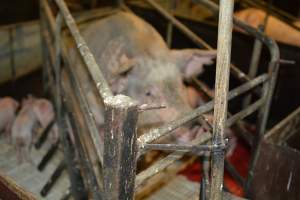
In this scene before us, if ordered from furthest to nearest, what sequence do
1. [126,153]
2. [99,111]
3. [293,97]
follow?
1. [293,97]
2. [99,111]
3. [126,153]

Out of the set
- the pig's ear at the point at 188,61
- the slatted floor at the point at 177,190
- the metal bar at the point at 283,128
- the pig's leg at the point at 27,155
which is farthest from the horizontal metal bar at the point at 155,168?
the pig's leg at the point at 27,155

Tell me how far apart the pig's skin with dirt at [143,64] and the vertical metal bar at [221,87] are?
1.26 meters

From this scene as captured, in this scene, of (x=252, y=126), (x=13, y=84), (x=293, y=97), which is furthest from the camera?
(x=13, y=84)

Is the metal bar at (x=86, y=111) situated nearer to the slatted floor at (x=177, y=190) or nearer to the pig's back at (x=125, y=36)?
the pig's back at (x=125, y=36)

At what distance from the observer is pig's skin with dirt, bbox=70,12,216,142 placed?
3.03 m

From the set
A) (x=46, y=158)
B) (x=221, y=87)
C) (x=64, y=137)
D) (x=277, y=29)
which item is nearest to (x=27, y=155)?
(x=46, y=158)

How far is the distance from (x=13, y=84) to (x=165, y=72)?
2.12 m

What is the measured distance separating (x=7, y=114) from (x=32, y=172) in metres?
0.63

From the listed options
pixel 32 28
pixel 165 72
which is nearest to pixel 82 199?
pixel 165 72

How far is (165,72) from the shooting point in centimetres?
326

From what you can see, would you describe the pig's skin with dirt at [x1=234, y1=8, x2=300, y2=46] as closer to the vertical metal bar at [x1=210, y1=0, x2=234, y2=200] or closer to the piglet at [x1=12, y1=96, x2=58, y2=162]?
the piglet at [x1=12, y1=96, x2=58, y2=162]

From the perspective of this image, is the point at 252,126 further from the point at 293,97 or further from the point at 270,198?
the point at 270,198

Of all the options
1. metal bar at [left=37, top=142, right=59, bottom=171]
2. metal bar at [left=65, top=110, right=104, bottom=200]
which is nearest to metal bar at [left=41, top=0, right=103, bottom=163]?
metal bar at [left=65, top=110, right=104, bottom=200]

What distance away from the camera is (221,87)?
152cm
